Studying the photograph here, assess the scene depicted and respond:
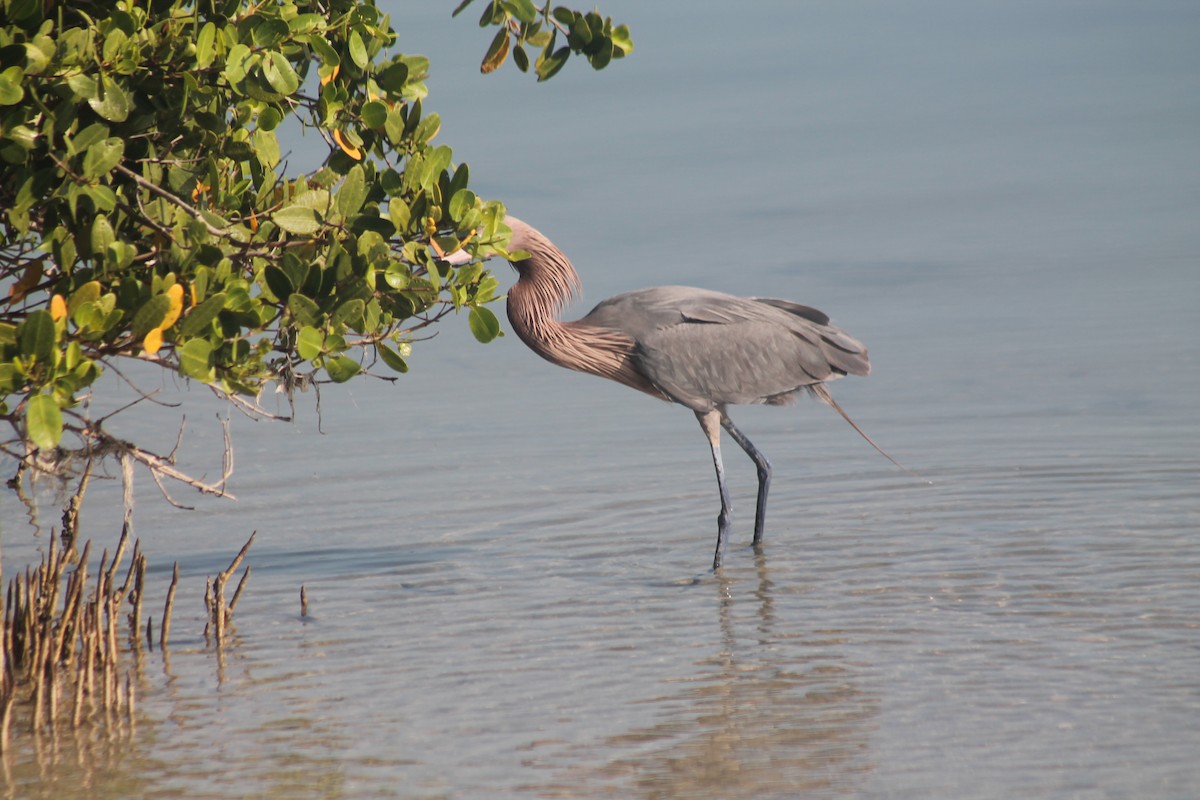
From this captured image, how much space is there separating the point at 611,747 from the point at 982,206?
12.8 metres

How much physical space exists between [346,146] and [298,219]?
0.37 meters

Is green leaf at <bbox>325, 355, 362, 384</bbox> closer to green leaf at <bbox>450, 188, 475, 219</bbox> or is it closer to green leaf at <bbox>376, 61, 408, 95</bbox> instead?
green leaf at <bbox>450, 188, 475, 219</bbox>

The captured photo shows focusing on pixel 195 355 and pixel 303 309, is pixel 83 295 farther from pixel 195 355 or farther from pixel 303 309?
pixel 303 309

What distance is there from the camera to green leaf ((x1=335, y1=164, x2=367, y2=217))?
4961mm

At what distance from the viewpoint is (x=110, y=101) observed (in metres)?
4.39

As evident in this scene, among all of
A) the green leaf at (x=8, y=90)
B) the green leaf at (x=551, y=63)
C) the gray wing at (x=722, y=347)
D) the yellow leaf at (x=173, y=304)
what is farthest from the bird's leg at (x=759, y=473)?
the green leaf at (x=8, y=90)

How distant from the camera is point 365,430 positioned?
10.7 meters

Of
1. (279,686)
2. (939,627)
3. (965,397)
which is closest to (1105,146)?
(965,397)

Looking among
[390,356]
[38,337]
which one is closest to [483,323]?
[390,356]

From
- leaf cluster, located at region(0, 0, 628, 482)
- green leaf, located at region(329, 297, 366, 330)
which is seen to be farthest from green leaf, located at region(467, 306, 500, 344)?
green leaf, located at region(329, 297, 366, 330)

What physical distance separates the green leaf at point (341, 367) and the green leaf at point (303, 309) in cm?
17

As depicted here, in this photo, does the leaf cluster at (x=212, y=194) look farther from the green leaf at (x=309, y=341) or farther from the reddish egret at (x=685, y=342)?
the reddish egret at (x=685, y=342)

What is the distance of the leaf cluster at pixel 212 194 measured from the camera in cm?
440

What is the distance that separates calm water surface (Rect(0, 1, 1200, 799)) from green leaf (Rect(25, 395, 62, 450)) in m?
1.23
